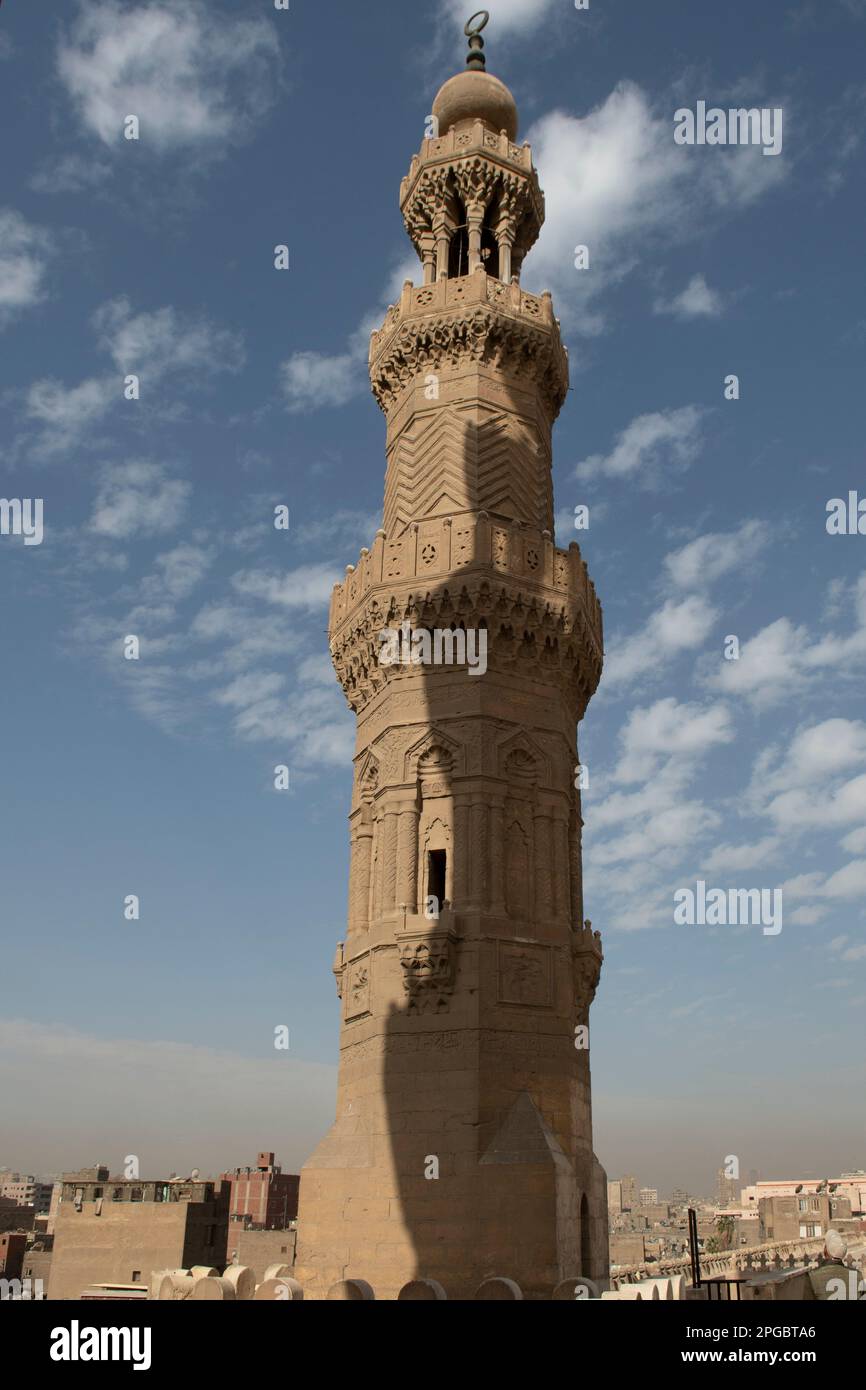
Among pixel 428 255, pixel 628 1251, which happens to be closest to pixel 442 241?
pixel 428 255

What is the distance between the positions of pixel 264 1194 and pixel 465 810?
256ft

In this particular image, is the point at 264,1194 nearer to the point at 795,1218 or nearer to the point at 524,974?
the point at 795,1218

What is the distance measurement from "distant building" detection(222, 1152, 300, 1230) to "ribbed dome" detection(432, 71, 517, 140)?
249 ft

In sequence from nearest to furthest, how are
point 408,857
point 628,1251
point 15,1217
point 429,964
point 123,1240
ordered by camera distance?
1. point 429,964
2. point 408,857
3. point 628,1251
4. point 123,1240
5. point 15,1217

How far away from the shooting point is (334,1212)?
628 inches

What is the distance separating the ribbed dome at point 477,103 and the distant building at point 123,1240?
4365cm

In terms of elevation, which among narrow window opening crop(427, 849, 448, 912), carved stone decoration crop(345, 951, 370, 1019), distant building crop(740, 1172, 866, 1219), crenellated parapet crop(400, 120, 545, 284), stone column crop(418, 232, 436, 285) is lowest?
distant building crop(740, 1172, 866, 1219)

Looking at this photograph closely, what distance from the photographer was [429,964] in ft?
53.7

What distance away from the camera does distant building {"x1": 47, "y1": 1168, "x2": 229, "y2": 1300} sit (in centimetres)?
4747

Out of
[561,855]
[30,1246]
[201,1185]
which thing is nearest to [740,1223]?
[201,1185]

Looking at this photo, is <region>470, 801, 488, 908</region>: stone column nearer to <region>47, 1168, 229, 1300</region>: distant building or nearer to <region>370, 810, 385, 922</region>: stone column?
<region>370, 810, 385, 922</region>: stone column

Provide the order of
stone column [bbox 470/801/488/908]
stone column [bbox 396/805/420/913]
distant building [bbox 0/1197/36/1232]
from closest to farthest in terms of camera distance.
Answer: stone column [bbox 470/801/488/908] < stone column [bbox 396/805/420/913] < distant building [bbox 0/1197/36/1232]

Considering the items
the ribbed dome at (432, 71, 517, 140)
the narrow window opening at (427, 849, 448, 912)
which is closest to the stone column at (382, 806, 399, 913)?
the narrow window opening at (427, 849, 448, 912)

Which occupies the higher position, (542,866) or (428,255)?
(428,255)
